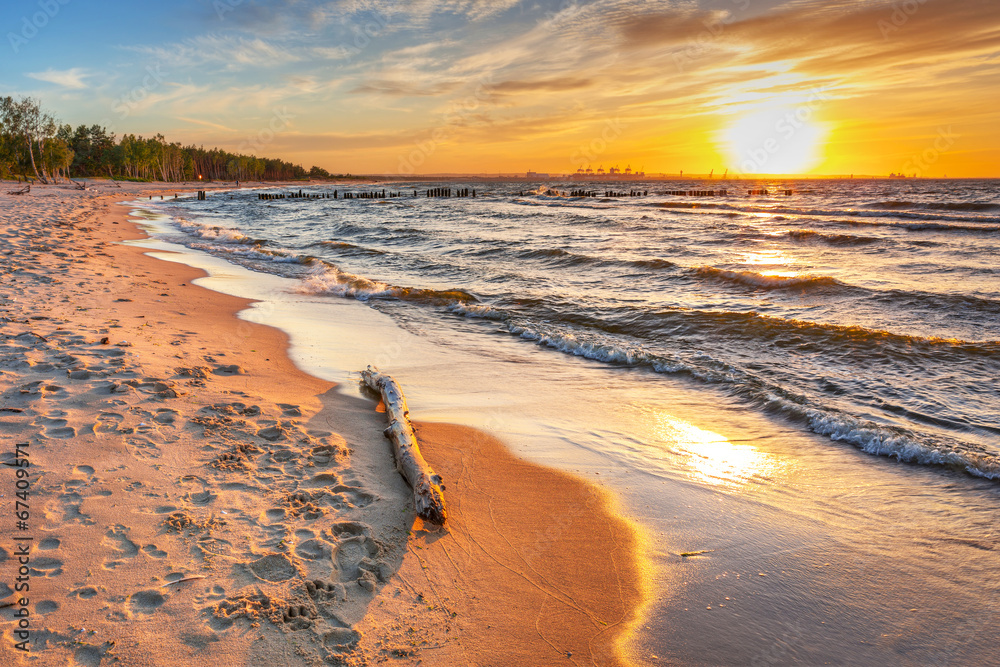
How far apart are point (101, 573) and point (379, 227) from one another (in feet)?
99.1

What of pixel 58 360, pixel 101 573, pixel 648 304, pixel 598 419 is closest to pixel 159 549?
pixel 101 573

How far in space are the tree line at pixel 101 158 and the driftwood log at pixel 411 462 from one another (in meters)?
92.1

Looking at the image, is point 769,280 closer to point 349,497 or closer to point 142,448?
point 349,497

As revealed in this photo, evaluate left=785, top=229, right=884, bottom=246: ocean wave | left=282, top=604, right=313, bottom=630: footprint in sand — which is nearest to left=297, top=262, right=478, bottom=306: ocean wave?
left=282, top=604, right=313, bottom=630: footprint in sand

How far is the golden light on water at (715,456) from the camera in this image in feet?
16.9

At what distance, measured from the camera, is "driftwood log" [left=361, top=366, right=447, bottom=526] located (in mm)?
4043

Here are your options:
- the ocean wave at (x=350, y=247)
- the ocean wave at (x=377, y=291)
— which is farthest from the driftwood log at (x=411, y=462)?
the ocean wave at (x=350, y=247)

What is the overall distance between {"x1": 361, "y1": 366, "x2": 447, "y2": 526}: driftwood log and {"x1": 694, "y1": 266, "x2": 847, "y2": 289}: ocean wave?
38.6ft

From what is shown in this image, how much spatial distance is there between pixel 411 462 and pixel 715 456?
10.8 feet

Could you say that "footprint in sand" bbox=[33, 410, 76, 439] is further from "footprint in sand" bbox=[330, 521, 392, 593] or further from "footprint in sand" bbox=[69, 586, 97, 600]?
"footprint in sand" bbox=[330, 521, 392, 593]

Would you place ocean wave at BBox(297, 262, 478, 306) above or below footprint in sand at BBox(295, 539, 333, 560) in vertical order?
above

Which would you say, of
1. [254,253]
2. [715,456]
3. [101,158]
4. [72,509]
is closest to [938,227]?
[715,456]

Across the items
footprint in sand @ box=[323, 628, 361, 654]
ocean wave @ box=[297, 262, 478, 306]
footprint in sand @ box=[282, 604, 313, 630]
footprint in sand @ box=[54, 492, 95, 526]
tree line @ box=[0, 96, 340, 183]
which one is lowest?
footprint in sand @ box=[323, 628, 361, 654]

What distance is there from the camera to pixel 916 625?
10.8ft
